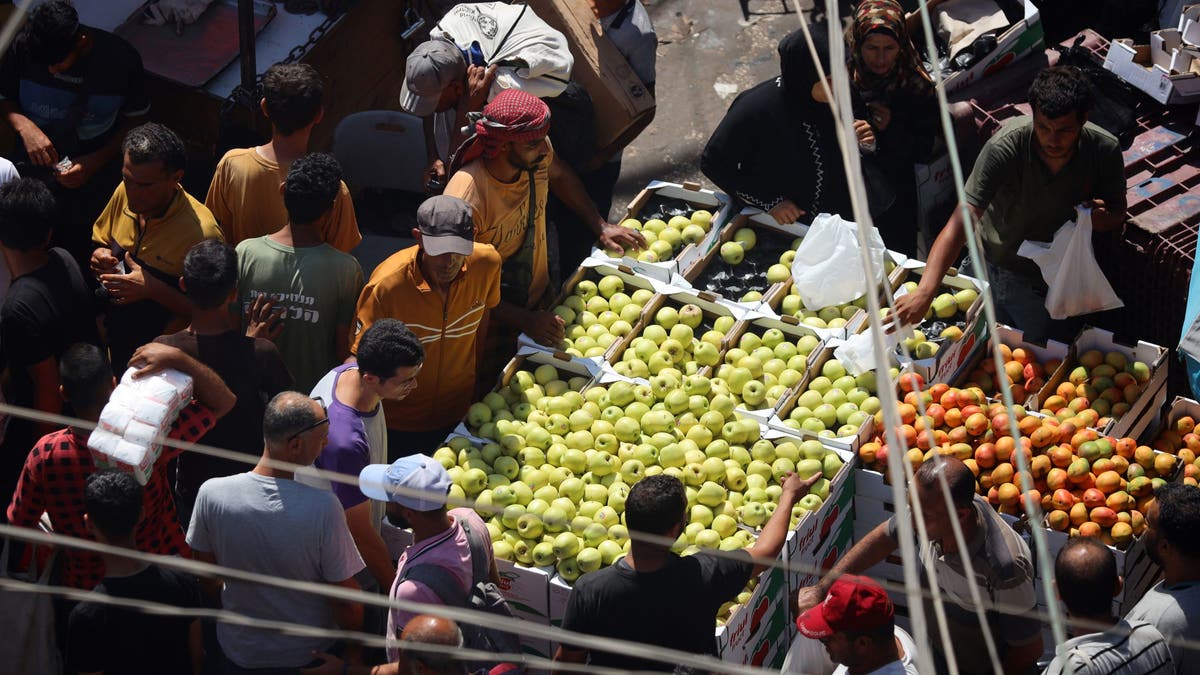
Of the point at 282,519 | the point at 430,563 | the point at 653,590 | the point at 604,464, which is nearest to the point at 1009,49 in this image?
the point at 604,464

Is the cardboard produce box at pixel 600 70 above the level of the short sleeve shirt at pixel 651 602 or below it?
above

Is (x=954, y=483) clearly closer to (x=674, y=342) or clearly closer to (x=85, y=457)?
(x=674, y=342)

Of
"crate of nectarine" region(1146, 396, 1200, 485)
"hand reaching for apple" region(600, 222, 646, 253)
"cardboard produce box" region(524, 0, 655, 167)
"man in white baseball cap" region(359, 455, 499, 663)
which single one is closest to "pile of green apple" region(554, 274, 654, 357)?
"hand reaching for apple" region(600, 222, 646, 253)

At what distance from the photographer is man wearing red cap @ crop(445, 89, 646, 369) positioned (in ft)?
18.0

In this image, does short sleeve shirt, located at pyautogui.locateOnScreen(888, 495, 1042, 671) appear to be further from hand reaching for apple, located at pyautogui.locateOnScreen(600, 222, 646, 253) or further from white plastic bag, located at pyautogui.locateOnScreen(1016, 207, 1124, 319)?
hand reaching for apple, located at pyautogui.locateOnScreen(600, 222, 646, 253)

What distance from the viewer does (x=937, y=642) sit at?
189 inches

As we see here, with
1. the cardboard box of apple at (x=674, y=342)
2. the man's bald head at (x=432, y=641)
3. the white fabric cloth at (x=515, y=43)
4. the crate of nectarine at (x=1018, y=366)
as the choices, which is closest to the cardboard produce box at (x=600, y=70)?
the white fabric cloth at (x=515, y=43)

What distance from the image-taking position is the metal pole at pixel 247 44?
6512 mm

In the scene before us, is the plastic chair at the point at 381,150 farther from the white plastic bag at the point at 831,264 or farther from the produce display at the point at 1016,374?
the produce display at the point at 1016,374

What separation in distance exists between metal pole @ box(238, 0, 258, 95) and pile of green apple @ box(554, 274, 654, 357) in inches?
82.2

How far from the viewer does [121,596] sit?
13.9ft

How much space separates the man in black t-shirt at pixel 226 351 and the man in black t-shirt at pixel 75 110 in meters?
1.87

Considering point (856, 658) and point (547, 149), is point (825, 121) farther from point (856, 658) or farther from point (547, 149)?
point (856, 658)

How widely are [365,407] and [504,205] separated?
51.3 inches
